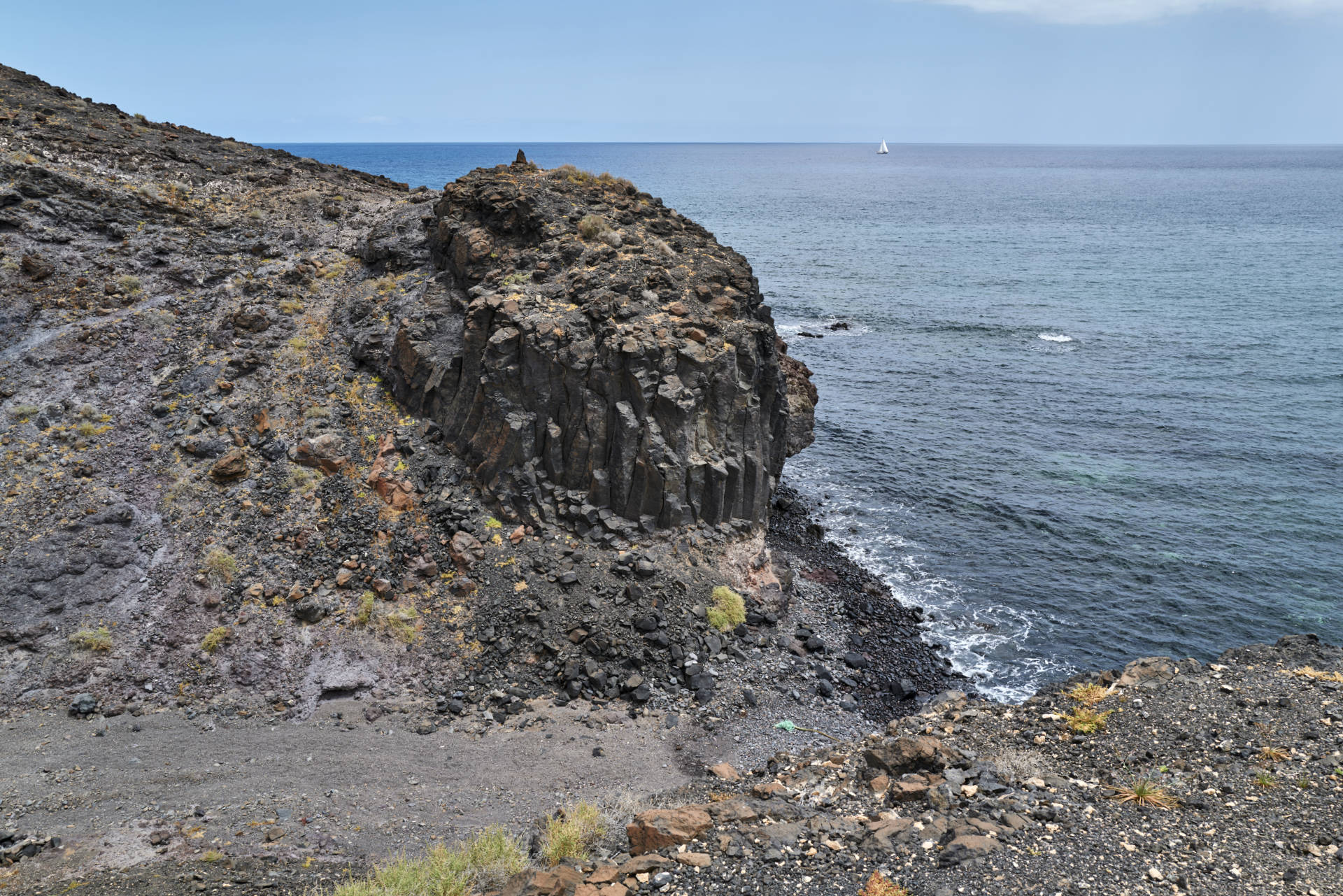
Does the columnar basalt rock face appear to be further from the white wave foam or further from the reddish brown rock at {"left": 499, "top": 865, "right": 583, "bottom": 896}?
the reddish brown rock at {"left": 499, "top": 865, "right": 583, "bottom": 896}

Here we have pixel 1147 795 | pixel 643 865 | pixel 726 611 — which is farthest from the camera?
pixel 726 611

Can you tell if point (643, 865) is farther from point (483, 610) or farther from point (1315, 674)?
point (1315, 674)

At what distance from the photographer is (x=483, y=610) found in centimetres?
2466

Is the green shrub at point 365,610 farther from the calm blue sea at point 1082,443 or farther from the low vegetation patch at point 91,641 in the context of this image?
the calm blue sea at point 1082,443

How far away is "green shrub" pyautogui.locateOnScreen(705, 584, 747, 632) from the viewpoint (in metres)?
25.8

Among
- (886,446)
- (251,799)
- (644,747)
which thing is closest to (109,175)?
(251,799)

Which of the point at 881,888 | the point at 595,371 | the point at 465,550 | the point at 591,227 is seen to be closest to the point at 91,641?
the point at 465,550

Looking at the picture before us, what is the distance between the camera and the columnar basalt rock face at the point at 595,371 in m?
27.2

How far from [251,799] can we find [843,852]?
1350 centimetres

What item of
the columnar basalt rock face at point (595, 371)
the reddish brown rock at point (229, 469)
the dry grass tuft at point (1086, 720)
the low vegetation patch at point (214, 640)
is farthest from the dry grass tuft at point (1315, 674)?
the reddish brown rock at point (229, 469)

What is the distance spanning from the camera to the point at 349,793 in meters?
18.8

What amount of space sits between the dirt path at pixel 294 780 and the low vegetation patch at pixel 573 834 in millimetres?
2075

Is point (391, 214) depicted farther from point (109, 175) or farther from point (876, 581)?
point (876, 581)

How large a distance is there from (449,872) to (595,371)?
1638 cm
